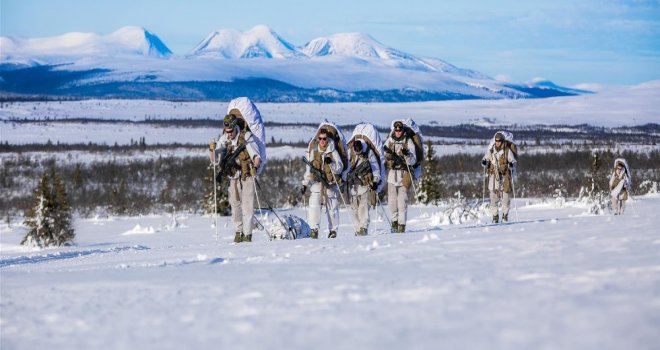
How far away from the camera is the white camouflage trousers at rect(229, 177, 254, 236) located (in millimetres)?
13719

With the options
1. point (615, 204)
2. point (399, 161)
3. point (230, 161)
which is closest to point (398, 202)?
point (399, 161)

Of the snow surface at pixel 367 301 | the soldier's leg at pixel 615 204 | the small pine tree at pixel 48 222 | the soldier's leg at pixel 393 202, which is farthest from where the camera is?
the small pine tree at pixel 48 222

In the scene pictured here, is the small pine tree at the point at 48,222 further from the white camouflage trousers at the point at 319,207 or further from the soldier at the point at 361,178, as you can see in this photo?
the white camouflage trousers at the point at 319,207

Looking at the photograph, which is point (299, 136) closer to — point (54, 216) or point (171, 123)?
point (171, 123)

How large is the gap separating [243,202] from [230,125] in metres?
1.20

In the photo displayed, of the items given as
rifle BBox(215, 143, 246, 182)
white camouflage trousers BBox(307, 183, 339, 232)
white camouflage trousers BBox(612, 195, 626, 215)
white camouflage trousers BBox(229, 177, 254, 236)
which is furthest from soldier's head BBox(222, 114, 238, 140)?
white camouflage trousers BBox(612, 195, 626, 215)

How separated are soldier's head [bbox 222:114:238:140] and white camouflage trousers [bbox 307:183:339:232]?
1.61 m

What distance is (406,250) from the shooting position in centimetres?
845

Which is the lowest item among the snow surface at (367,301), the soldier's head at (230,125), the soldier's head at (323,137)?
the snow surface at (367,301)

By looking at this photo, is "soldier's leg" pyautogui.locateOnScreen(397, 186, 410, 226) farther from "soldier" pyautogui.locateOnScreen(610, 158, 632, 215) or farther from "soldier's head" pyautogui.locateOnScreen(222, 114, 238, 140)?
"soldier" pyautogui.locateOnScreen(610, 158, 632, 215)

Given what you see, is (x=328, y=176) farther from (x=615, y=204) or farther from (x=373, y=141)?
(x=615, y=204)

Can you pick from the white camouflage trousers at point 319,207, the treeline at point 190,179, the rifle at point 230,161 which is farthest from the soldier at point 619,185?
the treeline at point 190,179

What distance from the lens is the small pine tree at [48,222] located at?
96.5ft

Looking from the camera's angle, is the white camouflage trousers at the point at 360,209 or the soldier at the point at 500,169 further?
the soldier at the point at 500,169
